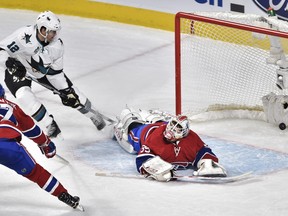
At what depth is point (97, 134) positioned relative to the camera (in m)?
6.38

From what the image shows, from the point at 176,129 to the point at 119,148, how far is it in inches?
26.9

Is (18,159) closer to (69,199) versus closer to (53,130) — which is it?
(69,199)

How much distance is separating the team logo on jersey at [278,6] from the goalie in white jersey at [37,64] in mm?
1685

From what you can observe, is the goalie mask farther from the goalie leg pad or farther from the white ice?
the goalie leg pad

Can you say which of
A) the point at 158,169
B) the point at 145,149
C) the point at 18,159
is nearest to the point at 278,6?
the point at 145,149

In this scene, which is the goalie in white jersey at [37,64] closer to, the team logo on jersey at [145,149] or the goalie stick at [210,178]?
the team logo on jersey at [145,149]

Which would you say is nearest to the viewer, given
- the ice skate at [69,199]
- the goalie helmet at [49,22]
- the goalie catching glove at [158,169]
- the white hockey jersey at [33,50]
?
the ice skate at [69,199]

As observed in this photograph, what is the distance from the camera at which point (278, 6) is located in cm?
711

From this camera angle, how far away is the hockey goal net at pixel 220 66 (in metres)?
6.34

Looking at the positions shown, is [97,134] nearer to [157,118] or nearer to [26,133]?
[157,118]

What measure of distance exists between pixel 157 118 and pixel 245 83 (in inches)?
29.9

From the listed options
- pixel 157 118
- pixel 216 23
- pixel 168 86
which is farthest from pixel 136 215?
pixel 168 86

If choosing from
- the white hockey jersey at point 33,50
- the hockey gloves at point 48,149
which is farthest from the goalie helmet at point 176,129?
the white hockey jersey at point 33,50

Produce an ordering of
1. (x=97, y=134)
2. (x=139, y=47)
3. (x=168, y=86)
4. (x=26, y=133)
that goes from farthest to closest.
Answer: (x=139, y=47) → (x=168, y=86) → (x=97, y=134) → (x=26, y=133)
